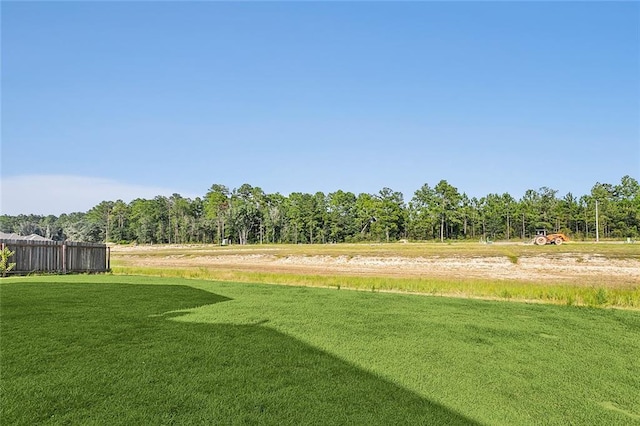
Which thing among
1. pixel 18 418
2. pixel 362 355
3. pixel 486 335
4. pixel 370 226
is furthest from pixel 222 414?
Answer: pixel 370 226

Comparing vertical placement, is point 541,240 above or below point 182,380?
below

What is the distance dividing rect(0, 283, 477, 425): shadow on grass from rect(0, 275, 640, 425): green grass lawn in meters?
0.02

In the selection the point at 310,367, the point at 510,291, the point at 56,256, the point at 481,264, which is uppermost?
the point at 56,256

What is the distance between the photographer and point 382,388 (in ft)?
11.7

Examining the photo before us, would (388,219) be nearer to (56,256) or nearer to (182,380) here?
(56,256)

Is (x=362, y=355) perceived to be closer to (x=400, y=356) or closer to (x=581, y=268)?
(x=400, y=356)

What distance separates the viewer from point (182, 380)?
3588 mm

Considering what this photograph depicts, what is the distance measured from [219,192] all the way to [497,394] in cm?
11551

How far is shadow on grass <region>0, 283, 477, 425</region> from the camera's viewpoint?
294 centimetres

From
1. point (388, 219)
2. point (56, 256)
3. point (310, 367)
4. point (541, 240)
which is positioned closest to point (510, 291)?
point (310, 367)

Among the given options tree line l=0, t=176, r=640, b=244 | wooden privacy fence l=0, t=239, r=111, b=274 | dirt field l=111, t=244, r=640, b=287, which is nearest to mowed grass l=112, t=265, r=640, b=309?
wooden privacy fence l=0, t=239, r=111, b=274

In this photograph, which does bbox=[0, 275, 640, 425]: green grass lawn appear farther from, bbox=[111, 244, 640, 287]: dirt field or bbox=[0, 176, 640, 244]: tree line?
bbox=[0, 176, 640, 244]: tree line

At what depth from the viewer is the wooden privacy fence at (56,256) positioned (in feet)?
54.6

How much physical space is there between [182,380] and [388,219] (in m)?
85.1
